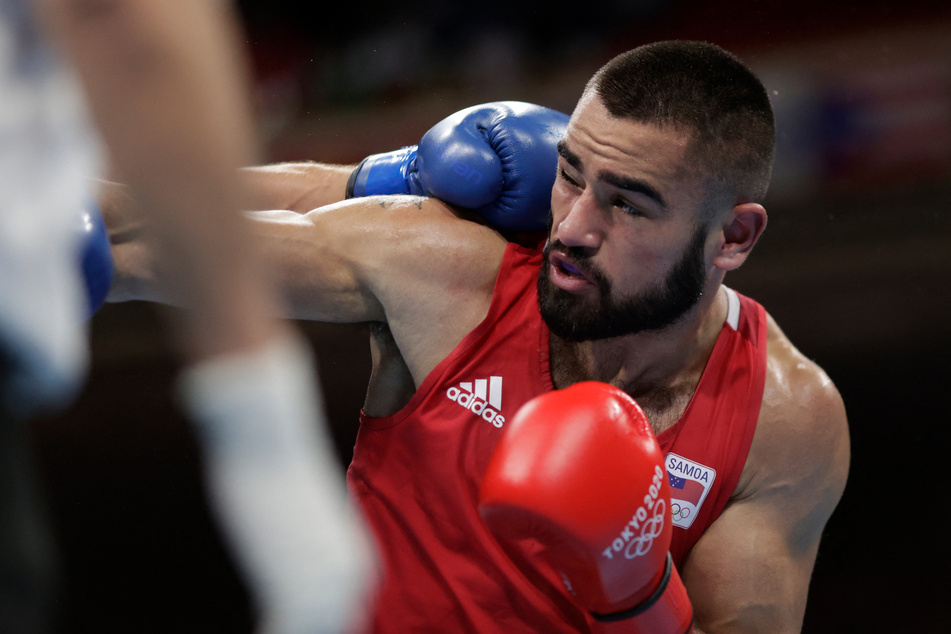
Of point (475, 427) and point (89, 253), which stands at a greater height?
point (89, 253)

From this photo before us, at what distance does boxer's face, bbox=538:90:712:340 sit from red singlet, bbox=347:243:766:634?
11 centimetres

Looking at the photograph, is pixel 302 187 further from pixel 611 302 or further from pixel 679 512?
pixel 679 512

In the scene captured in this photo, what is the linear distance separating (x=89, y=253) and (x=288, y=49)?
337 centimetres

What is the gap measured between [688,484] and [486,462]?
0.34 meters

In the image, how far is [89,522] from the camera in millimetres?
2736

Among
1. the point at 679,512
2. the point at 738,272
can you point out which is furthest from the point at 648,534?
the point at 738,272

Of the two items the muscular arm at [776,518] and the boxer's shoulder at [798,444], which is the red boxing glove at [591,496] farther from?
the boxer's shoulder at [798,444]

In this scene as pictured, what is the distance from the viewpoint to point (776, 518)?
1.52m

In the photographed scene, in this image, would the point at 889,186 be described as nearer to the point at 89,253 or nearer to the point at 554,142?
the point at 554,142

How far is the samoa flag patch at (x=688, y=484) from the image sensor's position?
4.94 ft

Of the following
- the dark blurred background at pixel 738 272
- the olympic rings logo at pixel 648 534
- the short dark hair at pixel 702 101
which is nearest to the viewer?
the olympic rings logo at pixel 648 534

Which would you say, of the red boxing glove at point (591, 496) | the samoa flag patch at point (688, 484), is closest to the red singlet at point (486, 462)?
the samoa flag patch at point (688, 484)

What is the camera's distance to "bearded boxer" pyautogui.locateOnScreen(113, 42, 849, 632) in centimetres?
140

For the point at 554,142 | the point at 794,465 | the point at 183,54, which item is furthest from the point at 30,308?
the point at 794,465
